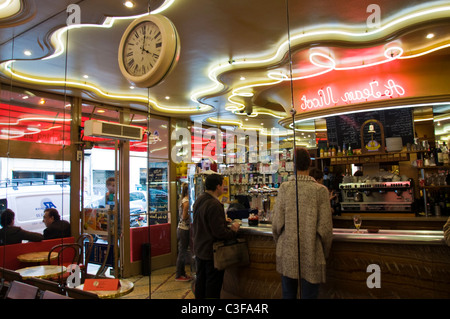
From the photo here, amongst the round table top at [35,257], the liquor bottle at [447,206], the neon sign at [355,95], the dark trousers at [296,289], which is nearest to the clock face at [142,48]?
the dark trousers at [296,289]

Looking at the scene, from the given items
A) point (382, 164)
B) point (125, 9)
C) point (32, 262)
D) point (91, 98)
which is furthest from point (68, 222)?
point (382, 164)

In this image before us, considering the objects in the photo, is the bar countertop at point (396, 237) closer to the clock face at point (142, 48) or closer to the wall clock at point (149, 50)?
the wall clock at point (149, 50)

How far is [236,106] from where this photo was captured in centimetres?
742

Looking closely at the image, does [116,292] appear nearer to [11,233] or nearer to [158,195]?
[11,233]

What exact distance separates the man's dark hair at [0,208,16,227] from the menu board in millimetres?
3101

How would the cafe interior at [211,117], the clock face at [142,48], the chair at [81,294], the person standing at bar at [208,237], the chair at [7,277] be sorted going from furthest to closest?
the person standing at bar at [208,237] < the chair at [7,277] < the cafe interior at [211,117] < the clock face at [142,48] < the chair at [81,294]

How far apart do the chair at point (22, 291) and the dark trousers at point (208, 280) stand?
1.53 metres

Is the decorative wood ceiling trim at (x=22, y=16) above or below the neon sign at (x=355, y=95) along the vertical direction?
above

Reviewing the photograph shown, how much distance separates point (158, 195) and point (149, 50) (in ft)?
18.4

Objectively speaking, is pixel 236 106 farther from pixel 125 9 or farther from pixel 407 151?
pixel 125 9

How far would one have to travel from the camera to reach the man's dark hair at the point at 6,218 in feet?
16.1

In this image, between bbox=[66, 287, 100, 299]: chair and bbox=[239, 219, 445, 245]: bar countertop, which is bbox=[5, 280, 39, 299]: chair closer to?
bbox=[66, 287, 100, 299]: chair

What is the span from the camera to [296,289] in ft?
8.59
